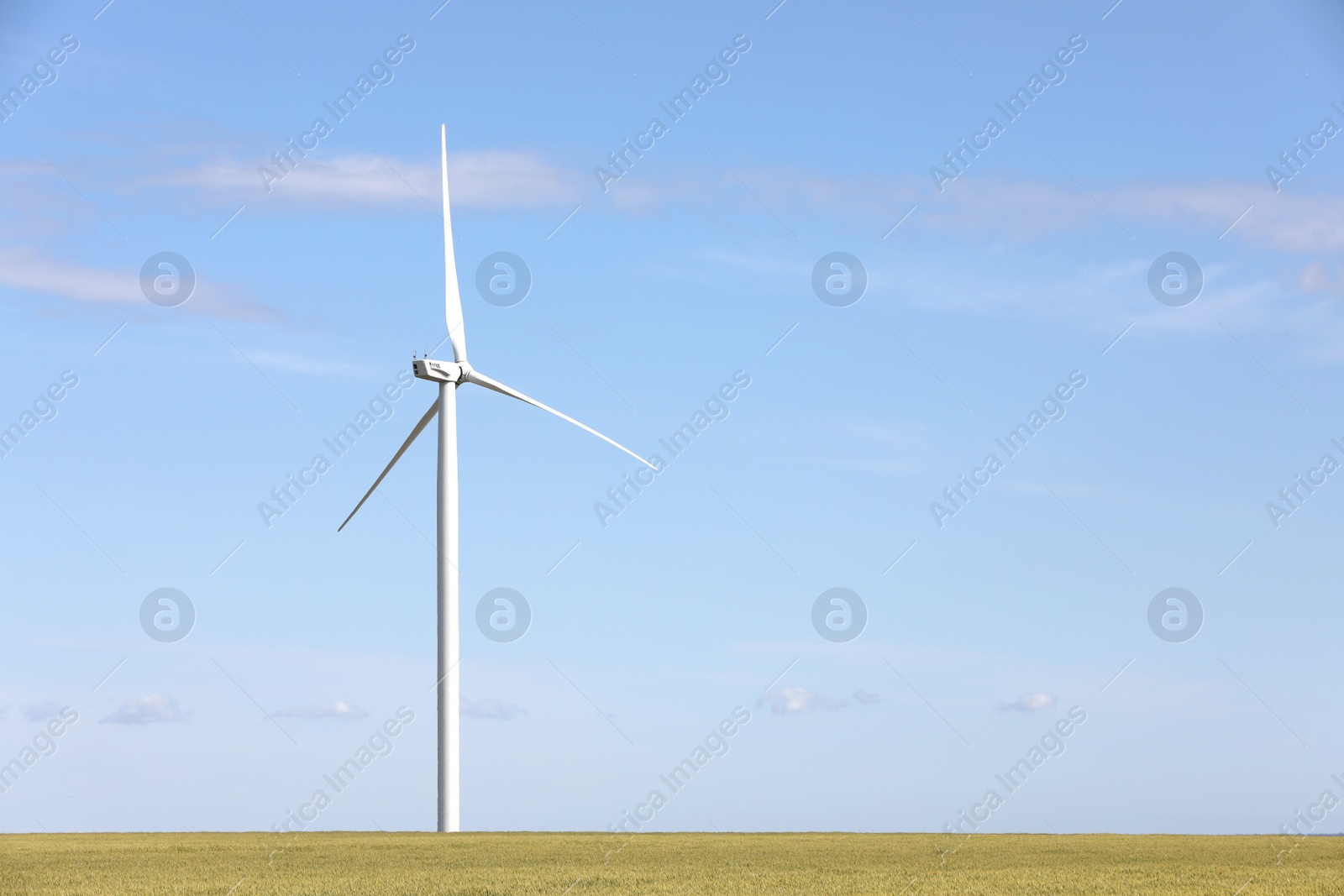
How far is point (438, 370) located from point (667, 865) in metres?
30.4

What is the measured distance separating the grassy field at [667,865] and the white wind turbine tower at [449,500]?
3.17 meters

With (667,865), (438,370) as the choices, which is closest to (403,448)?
(438,370)

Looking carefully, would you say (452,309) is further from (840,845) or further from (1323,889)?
(1323,889)

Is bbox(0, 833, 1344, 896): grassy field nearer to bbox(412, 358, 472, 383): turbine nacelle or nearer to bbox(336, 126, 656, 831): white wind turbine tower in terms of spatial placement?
bbox(336, 126, 656, 831): white wind turbine tower

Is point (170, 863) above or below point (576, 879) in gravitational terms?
below

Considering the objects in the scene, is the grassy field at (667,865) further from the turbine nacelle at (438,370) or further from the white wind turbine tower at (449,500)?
the turbine nacelle at (438,370)

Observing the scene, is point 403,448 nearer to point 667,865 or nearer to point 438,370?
point 438,370

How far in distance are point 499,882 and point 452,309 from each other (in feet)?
120

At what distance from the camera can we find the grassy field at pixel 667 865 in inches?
1323

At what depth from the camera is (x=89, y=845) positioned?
53.2 meters

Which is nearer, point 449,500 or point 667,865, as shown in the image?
point 667,865

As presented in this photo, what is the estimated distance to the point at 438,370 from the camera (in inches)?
2532

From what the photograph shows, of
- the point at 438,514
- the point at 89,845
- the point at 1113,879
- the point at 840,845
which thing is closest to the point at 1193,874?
the point at 1113,879

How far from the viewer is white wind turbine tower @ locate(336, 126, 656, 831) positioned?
2327 inches
